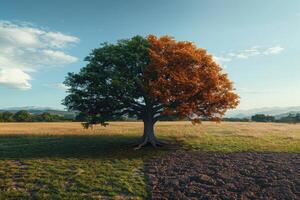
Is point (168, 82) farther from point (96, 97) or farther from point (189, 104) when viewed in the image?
point (96, 97)

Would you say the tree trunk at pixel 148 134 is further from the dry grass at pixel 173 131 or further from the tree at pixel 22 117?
the tree at pixel 22 117

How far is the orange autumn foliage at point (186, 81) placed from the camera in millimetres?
28594

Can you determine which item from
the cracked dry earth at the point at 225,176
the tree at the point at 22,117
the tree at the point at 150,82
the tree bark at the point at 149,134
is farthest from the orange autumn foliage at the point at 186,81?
the tree at the point at 22,117

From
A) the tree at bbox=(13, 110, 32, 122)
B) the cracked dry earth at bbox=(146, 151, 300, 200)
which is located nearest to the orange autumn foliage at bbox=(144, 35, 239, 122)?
the cracked dry earth at bbox=(146, 151, 300, 200)

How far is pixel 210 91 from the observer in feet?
99.1

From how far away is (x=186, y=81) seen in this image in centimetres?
2825

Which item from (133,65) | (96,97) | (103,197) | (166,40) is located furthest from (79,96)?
(103,197)

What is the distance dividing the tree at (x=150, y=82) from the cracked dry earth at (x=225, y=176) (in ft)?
20.4

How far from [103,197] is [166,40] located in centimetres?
2094

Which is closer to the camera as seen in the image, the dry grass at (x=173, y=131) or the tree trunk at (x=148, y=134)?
the tree trunk at (x=148, y=134)

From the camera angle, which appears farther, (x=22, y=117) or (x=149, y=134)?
(x=22, y=117)

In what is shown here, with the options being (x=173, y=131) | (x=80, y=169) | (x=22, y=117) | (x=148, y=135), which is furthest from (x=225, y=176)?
(x=22, y=117)

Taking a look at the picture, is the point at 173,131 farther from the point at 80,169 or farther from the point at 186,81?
the point at 80,169

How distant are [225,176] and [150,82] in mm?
13166
